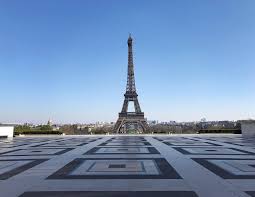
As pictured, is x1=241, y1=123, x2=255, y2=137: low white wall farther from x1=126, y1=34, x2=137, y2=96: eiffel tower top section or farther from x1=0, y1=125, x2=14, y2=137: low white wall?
x1=126, y1=34, x2=137, y2=96: eiffel tower top section

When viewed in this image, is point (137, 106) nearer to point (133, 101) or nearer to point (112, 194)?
point (133, 101)

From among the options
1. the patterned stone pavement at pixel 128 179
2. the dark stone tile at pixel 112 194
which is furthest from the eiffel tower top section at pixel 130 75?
the dark stone tile at pixel 112 194

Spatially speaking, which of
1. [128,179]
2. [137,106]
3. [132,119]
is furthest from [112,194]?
[137,106]

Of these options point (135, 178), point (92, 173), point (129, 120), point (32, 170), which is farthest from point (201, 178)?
point (129, 120)

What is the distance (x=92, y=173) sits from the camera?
27.9ft

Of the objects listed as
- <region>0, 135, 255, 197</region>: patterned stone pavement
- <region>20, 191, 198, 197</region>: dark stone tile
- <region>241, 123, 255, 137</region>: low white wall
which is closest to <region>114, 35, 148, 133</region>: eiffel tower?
<region>241, 123, 255, 137</region>: low white wall

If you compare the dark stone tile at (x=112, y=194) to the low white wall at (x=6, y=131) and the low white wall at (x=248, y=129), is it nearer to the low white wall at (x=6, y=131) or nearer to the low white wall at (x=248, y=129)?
the low white wall at (x=6, y=131)

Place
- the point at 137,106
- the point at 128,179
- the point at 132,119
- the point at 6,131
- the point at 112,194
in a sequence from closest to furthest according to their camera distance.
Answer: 1. the point at 112,194
2. the point at 128,179
3. the point at 6,131
4. the point at 132,119
5. the point at 137,106

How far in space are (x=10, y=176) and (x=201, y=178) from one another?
4.55 m

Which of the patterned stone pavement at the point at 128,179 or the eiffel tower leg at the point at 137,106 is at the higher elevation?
the eiffel tower leg at the point at 137,106

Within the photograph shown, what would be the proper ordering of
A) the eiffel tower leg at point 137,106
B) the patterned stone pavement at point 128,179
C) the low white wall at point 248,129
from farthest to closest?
1. the eiffel tower leg at point 137,106
2. the low white wall at point 248,129
3. the patterned stone pavement at point 128,179

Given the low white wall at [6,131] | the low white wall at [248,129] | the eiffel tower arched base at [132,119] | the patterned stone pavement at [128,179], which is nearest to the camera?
the patterned stone pavement at [128,179]

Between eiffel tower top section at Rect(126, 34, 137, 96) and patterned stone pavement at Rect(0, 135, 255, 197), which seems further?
eiffel tower top section at Rect(126, 34, 137, 96)

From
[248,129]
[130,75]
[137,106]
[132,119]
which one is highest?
[130,75]
